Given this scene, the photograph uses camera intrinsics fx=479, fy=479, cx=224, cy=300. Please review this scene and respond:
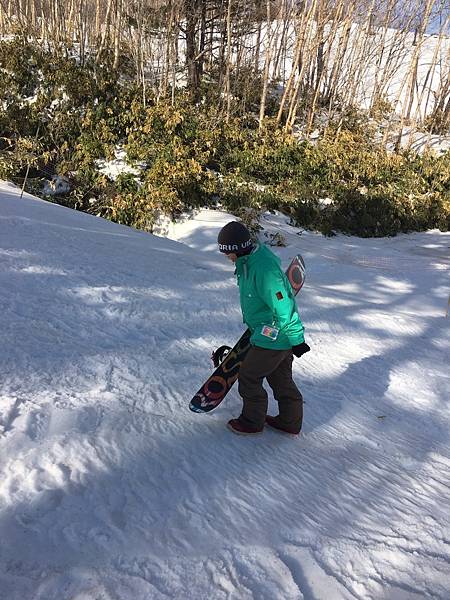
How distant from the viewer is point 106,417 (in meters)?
2.92

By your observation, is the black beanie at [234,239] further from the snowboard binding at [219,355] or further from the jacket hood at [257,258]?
the snowboard binding at [219,355]

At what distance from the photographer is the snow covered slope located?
6.62 feet

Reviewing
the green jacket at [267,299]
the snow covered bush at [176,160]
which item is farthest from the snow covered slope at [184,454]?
the snow covered bush at [176,160]

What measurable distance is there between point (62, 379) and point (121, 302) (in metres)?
1.78

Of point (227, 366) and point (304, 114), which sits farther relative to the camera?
point (304, 114)

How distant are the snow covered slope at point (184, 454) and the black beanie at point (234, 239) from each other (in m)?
1.20

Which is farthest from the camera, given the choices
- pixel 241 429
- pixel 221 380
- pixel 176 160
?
pixel 176 160

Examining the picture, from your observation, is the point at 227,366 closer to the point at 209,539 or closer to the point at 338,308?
the point at 209,539

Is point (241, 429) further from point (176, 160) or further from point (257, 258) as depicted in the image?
point (176, 160)

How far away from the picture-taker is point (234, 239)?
9.69ft

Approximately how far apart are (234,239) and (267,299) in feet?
1.40

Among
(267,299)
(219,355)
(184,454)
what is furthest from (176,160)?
(184,454)

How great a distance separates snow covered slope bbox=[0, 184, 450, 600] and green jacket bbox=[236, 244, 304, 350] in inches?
29.8

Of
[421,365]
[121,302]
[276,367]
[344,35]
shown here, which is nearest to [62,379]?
[276,367]
